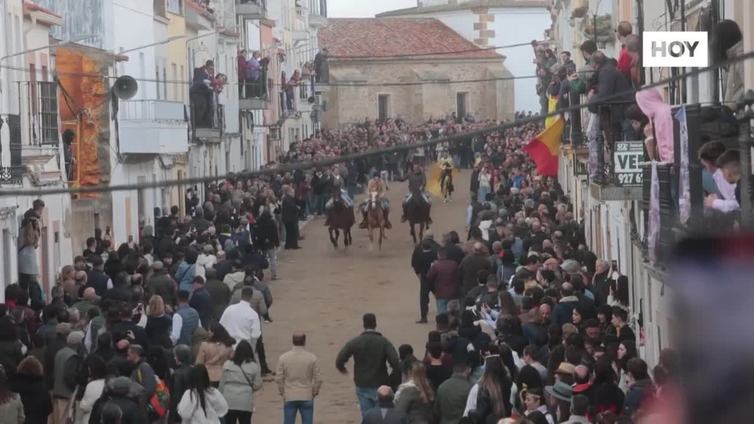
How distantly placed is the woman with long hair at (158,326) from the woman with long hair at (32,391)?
3022 millimetres

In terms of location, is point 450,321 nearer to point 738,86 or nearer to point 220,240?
point 738,86

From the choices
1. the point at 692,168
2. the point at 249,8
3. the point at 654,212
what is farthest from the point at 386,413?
the point at 249,8

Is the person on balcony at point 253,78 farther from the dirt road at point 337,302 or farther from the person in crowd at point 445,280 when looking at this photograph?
the person in crowd at point 445,280

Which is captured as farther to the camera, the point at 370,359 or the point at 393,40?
the point at 393,40

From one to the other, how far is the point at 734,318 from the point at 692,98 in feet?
49.3

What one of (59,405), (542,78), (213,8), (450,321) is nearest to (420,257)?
(450,321)

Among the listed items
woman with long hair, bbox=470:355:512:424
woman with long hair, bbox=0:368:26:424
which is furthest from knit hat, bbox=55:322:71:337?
woman with long hair, bbox=470:355:512:424

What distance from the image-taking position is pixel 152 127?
39250 mm

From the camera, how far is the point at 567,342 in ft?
46.1

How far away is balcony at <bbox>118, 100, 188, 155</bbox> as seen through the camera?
38281mm

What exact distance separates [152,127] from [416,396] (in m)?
26.0

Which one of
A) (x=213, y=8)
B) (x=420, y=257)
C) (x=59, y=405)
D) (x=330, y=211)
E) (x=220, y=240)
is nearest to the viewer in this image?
(x=59, y=405)

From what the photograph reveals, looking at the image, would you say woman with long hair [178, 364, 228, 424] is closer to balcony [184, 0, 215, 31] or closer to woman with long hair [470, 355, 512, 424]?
woman with long hair [470, 355, 512, 424]

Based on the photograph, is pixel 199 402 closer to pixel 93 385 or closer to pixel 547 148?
pixel 93 385
